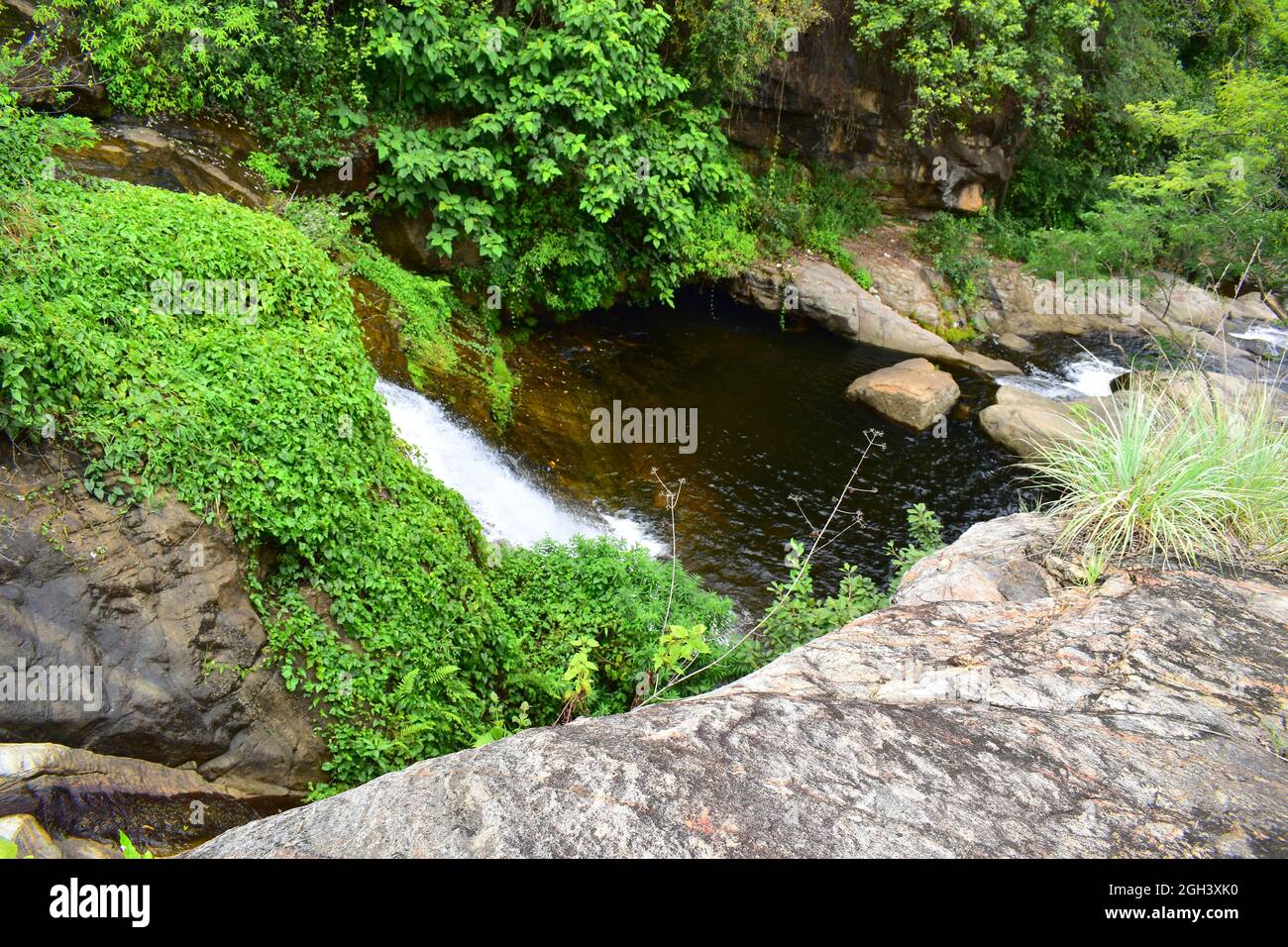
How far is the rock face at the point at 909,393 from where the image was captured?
11992 mm

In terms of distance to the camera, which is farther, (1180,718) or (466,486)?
(466,486)

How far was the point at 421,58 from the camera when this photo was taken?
10.2 metres

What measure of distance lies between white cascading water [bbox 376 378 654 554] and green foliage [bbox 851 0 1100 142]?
11439 millimetres

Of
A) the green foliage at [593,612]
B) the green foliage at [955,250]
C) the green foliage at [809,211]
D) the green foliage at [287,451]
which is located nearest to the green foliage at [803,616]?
the green foliage at [593,612]

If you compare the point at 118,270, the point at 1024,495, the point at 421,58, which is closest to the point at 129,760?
the point at 118,270

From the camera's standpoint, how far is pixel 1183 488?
435 cm

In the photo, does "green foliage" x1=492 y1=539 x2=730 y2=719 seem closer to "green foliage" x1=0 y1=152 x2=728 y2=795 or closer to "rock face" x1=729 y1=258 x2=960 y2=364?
"green foliage" x1=0 y1=152 x2=728 y2=795

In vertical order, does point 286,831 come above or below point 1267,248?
below

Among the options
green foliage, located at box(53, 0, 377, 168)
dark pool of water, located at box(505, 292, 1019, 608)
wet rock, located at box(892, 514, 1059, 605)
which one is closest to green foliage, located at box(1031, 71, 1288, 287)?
dark pool of water, located at box(505, 292, 1019, 608)

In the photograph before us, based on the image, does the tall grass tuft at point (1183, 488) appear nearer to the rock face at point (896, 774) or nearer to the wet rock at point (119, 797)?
the rock face at point (896, 774)

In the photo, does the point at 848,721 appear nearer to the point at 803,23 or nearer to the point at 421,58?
the point at 421,58

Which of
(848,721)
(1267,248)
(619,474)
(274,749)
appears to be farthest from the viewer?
(1267,248)

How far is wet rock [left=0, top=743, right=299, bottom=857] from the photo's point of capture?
12.1 ft

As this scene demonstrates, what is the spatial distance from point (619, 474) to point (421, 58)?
617 cm
